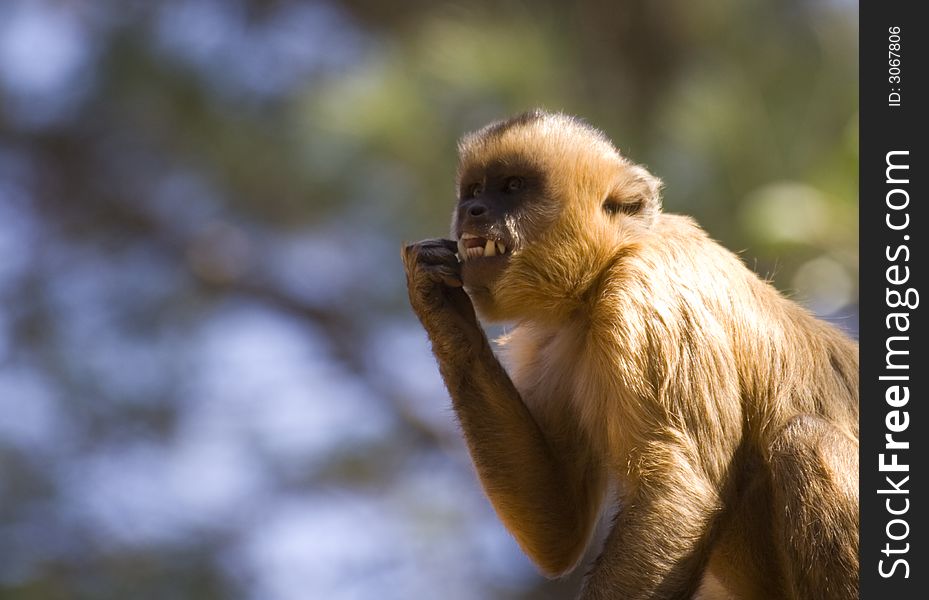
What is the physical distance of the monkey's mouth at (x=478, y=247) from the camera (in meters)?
5.32

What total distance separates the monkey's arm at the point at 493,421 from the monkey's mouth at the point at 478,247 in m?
0.10

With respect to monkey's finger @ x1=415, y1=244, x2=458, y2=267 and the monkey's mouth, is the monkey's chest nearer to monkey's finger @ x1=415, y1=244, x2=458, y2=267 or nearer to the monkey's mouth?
the monkey's mouth

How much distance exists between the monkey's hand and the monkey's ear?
849mm

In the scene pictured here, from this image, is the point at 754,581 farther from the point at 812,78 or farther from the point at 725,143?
the point at 812,78

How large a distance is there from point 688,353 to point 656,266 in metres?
0.44

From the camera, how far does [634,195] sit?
553cm

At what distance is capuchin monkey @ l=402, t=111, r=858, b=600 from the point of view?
465 centimetres

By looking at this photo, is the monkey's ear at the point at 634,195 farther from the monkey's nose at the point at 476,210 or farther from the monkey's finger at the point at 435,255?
the monkey's finger at the point at 435,255

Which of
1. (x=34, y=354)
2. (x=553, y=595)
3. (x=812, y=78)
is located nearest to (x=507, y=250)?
(x=812, y=78)

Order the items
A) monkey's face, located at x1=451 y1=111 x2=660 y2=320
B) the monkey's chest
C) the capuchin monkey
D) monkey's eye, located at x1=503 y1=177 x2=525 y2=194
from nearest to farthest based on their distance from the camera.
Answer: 1. the capuchin monkey
2. the monkey's chest
3. monkey's face, located at x1=451 y1=111 x2=660 y2=320
4. monkey's eye, located at x1=503 y1=177 x2=525 y2=194

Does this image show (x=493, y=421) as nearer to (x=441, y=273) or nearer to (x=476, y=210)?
(x=441, y=273)

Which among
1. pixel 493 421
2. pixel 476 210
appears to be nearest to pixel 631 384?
pixel 493 421

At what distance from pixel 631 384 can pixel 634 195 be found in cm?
112

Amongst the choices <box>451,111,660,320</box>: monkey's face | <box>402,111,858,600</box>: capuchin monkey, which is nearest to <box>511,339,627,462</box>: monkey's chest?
<box>402,111,858,600</box>: capuchin monkey
